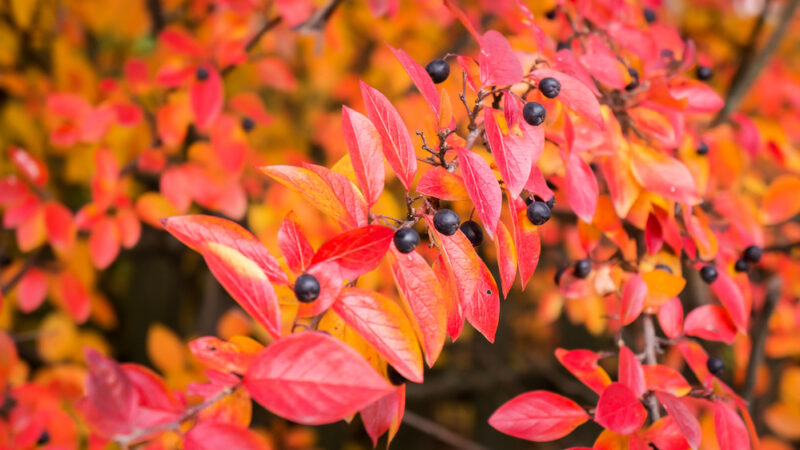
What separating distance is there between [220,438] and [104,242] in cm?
105

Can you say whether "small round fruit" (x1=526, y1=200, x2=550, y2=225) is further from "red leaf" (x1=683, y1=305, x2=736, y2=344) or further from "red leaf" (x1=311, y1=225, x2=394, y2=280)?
→ "red leaf" (x1=683, y1=305, x2=736, y2=344)

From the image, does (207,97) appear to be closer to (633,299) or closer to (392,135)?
(392,135)

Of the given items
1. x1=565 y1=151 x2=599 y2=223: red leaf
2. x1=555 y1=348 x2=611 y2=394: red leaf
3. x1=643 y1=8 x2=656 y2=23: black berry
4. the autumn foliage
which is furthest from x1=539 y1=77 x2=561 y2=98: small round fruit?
x1=643 y1=8 x2=656 y2=23: black berry

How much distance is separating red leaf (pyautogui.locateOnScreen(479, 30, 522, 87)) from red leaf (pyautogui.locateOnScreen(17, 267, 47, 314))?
1.36m

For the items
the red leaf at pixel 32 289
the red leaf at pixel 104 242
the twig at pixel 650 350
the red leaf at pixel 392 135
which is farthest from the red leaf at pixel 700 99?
the red leaf at pixel 32 289

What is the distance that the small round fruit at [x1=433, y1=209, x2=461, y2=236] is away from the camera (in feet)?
1.97

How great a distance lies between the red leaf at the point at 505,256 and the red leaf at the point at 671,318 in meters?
0.34

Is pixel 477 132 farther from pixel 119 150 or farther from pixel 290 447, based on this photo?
pixel 290 447

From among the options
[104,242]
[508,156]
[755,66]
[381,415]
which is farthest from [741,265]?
[104,242]

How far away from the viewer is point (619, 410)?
27.6 inches

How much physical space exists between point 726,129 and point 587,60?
776mm

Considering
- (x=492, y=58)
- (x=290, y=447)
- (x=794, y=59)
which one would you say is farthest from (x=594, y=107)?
(x=794, y=59)

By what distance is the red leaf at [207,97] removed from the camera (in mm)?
1303

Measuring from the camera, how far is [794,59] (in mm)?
3104
